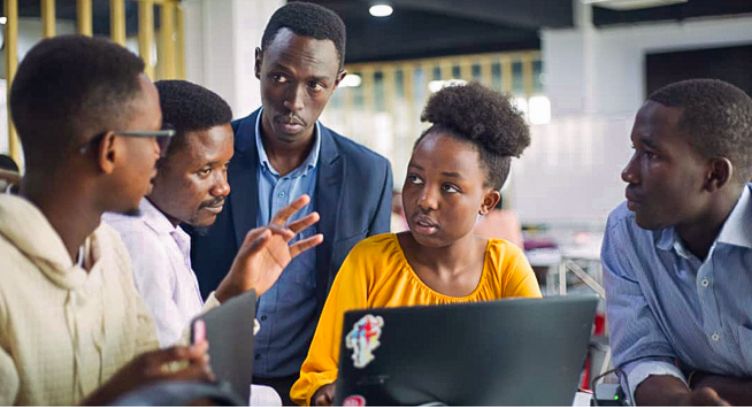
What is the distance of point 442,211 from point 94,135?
814 mm

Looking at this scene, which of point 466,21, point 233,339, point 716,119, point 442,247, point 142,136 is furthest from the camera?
point 466,21

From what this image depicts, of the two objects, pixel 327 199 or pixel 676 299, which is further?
pixel 327 199

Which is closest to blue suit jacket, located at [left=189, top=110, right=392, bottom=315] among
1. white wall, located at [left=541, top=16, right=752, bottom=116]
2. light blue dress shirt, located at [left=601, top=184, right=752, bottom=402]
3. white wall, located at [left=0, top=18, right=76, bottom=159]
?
light blue dress shirt, located at [left=601, top=184, right=752, bottom=402]

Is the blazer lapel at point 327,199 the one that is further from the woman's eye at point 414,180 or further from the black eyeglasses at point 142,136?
the black eyeglasses at point 142,136

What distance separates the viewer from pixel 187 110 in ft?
6.25

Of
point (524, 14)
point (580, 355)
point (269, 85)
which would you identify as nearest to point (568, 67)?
point (524, 14)

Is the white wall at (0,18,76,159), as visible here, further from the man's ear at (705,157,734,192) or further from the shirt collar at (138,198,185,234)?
the man's ear at (705,157,734,192)

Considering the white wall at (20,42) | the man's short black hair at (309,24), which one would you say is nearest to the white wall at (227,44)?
the white wall at (20,42)

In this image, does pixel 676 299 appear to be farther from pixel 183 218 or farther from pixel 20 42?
pixel 20 42

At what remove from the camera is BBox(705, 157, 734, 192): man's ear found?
186 centimetres

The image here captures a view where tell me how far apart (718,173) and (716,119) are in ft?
0.38

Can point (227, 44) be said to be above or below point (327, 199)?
above

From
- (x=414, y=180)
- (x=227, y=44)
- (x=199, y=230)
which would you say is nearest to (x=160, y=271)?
(x=199, y=230)

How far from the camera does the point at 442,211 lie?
6.29 ft
